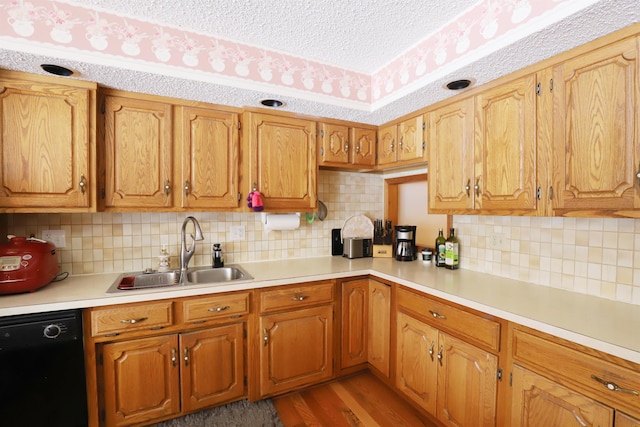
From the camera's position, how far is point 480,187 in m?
1.73

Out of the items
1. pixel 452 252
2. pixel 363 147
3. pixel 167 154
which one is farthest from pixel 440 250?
pixel 167 154

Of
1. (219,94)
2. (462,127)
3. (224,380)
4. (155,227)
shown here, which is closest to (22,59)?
(219,94)

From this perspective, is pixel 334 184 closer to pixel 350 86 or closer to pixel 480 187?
pixel 350 86

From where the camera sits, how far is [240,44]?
172cm

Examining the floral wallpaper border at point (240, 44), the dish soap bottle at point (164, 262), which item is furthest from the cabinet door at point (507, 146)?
the dish soap bottle at point (164, 262)

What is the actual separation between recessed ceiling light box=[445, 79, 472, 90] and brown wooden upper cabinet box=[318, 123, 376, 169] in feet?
2.78

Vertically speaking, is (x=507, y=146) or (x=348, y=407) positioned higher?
(x=507, y=146)

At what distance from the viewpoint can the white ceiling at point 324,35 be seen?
1.24 metres

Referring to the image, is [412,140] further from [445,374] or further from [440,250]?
[445,374]

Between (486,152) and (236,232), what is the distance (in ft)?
6.15

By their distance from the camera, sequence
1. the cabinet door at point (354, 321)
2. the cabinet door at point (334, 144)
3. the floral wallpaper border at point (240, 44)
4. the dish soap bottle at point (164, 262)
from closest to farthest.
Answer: the floral wallpaper border at point (240, 44) < the dish soap bottle at point (164, 262) < the cabinet door at point (354, 321) < the cabinet door at point (334, 144)

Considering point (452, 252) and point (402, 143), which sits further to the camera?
point (402, 143)

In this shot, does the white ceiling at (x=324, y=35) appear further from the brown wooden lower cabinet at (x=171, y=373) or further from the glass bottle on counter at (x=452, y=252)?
the brown wooden lower cabinet at (x=171, y=373)

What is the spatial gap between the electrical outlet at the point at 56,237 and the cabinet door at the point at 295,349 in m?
1.42
